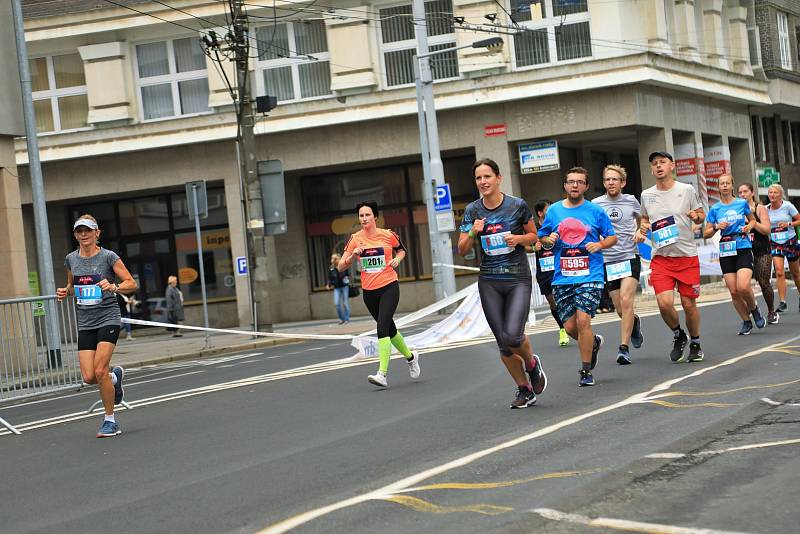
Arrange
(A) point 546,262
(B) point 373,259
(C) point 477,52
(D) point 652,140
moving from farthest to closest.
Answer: (D) point 652,140 → (C) point 477,52 → (A) point 546,262 → (B) point 373,259

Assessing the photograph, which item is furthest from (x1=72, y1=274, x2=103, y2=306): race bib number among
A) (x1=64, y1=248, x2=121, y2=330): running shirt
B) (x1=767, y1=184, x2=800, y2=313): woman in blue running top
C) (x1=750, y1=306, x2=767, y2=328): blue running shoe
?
(x1=767, y1=184, x2=800, y2=313): woman in blue running top

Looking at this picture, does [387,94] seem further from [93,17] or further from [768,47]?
[768,47]

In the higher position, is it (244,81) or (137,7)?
(137,7)

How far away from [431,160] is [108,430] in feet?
70.0

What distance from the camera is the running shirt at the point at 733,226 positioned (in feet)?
53.1

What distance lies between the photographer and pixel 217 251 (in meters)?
40.0

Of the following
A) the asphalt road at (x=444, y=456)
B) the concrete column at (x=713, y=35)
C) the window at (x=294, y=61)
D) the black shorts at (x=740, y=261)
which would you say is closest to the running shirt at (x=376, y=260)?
the asphalt road at (x=444, y=456)

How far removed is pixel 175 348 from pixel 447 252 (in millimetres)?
7555

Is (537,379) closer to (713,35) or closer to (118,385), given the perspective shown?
(118,385)

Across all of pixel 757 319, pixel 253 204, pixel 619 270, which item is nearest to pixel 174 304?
pixel 253 204

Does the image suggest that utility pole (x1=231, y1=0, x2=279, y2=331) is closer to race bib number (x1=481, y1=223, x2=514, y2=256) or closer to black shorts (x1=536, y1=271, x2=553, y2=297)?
black shorts (x1=536, y1=271, x2=553, y2=297)

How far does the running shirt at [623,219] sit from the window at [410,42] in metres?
22.4

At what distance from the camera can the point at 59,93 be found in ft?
126

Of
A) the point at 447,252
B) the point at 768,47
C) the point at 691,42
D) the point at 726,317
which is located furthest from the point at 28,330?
the point at 768,47
